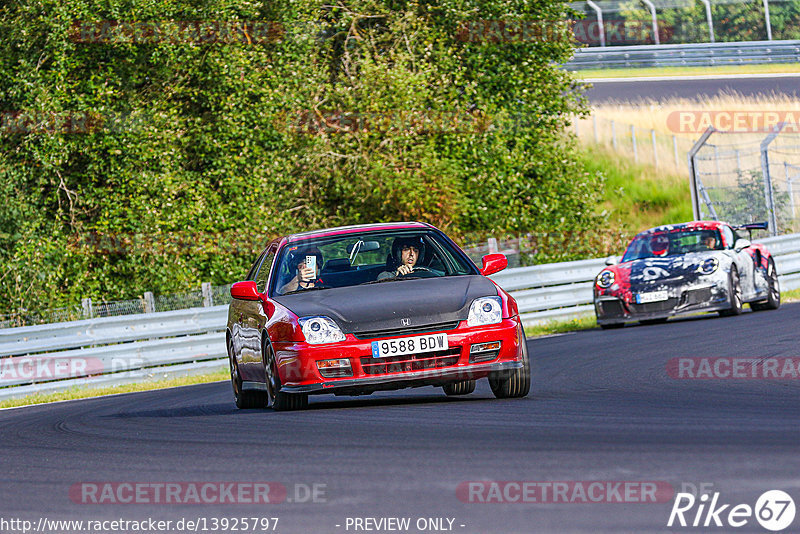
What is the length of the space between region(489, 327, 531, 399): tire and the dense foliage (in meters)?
16.8

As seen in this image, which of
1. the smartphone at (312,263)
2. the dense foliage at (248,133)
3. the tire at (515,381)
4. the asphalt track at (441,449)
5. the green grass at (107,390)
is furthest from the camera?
the dense foliage at (248,133)

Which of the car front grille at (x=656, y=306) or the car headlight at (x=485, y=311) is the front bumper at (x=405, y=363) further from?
the car front grille at (x=656, y=306)

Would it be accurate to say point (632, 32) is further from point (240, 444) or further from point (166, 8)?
point (240, 444)

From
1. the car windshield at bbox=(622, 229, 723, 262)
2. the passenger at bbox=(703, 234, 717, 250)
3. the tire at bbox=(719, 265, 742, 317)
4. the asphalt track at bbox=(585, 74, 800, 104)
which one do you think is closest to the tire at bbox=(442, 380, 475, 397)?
the tire at bbox=(719, 265, 742, 317)

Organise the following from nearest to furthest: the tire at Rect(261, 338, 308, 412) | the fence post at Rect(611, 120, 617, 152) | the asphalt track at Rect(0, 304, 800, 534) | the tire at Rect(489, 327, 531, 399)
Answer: the asphalt track at Rect(0, 304, 800, 534) < the tire at Rect(489, 327, 531, 399) < the tire at Rect(261, 338, 308, 412) < the fence post at Rect(611, 120, 617, 152)

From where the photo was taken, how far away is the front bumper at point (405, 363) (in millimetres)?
9336

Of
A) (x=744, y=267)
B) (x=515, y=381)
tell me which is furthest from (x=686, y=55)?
(x=515, y=381)

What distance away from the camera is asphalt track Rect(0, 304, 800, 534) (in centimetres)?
546

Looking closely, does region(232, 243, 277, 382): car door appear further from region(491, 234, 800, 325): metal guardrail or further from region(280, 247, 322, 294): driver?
region(491, 234, 800, 325): metal guardrail

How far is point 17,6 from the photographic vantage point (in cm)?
2736

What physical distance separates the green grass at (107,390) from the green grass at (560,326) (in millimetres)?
5101

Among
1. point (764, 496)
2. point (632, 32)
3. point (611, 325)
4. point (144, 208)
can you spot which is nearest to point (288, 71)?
point (144, 208)

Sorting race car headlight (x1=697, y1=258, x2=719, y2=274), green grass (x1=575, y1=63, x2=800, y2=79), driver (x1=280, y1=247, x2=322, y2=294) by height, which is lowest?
race car headlight (x1=697, y1=258, x2=719, y2=274)

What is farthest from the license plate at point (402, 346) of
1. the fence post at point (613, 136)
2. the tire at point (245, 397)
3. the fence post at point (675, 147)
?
the fence post at point (613, 136)
